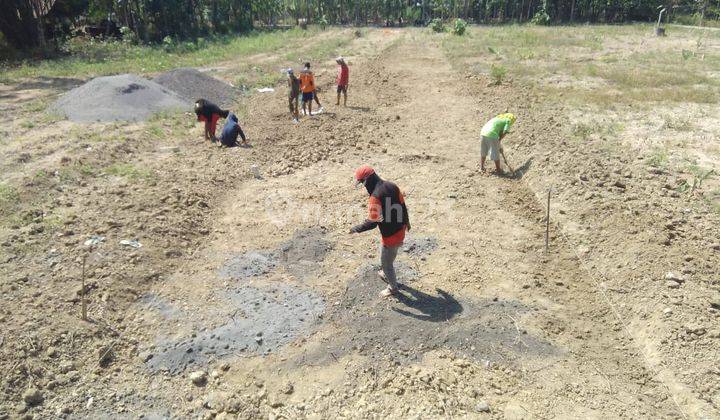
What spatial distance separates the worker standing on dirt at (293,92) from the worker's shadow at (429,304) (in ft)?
25.4

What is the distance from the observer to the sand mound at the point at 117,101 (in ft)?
43.3

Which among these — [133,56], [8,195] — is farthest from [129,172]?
[133,56]

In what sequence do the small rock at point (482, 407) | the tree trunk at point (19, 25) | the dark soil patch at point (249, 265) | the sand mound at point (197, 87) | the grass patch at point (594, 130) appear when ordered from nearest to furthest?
the small rock at point (482, 407) < the dark soil patch at point (249, 265) < the grass patch at point (594, 130) < the sand mound at point (197, 87) < the tree trunk at point (19, 25)

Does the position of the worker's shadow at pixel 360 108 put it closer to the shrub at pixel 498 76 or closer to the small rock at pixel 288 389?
the shrub at pixel 498 76

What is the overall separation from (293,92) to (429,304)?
327 inches

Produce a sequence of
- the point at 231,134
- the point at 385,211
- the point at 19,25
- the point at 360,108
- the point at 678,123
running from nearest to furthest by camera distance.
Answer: the point at 385,211 < the point at 231,134 < the point at 678,123 < the point at 360,108 < the point at 19,25

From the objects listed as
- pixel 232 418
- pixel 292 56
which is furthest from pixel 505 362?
pixel 292 56

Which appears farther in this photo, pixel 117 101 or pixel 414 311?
pixel 117 101

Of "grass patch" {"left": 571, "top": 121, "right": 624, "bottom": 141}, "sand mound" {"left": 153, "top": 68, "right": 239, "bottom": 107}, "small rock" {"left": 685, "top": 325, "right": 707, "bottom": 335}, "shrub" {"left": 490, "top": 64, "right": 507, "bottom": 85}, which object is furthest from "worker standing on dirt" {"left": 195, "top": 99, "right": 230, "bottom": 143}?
"small rock" {"left": 685, "top": 325, "right": 707, "bottom": 335}

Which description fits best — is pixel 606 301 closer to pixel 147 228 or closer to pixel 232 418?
pixel 232 418

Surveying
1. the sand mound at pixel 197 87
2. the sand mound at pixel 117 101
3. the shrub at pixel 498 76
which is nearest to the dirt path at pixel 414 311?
the sand mound at pixel 117 101

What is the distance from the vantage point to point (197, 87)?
15812mm

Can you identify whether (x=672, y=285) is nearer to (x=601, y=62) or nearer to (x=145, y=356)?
(x=145, y=356)

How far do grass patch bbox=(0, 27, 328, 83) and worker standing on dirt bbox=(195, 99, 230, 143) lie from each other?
10.0 metres
